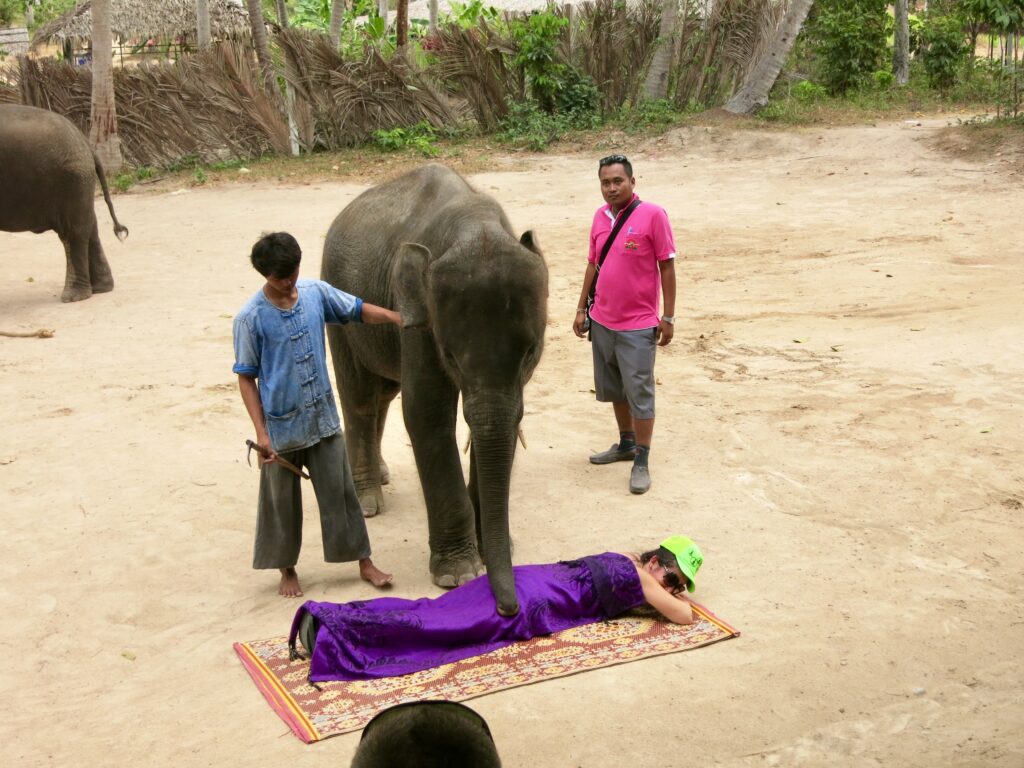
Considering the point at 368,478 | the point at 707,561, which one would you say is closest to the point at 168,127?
the point at 368,478

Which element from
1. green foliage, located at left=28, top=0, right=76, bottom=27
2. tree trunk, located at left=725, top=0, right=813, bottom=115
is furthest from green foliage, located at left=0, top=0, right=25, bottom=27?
tree trunk, located at left=725, top=0, right=813, bottom=115

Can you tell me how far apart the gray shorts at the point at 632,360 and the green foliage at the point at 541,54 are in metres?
12.8

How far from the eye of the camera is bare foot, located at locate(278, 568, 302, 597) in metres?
4.98

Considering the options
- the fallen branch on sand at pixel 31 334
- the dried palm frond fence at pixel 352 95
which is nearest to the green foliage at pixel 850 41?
the dried palm frond fence at pixel 352 95

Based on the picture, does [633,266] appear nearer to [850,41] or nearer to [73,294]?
[73,294]

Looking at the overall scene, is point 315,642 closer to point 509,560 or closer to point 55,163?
point 509,560

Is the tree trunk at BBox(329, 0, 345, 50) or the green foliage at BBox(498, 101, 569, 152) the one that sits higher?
the tree trunk at BBox(329, 0, 345, 50)

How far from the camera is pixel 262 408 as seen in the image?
471cm

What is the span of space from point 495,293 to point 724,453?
292 centimetres

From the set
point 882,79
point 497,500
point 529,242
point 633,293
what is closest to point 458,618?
point 497,500

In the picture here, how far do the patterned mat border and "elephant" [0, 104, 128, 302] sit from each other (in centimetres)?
754

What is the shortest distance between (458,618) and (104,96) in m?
14.6

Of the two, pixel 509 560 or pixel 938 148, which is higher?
pixel 938 148

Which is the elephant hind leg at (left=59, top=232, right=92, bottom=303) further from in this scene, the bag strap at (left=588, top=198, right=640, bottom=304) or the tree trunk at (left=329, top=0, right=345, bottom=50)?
the tree trunk at (left=329, top=0, right=345, bottom=50)
